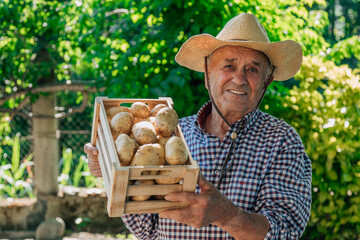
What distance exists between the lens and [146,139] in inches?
64.5

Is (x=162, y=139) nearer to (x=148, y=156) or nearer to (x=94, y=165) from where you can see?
(x=148, y=156)

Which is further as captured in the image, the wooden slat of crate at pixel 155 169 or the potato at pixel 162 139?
the potato at pixel 162 139

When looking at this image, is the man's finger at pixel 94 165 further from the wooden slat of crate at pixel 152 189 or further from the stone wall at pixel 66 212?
the stone wall at pixel 66 212

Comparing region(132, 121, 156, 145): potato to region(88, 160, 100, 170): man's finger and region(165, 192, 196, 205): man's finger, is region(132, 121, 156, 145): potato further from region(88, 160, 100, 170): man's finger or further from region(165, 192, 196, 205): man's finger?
region(88, 160, 100, 170): man's finger

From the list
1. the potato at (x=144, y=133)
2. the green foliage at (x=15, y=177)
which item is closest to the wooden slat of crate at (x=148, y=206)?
the potato at (x=144, y=133)

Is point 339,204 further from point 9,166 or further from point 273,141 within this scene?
point 9,166

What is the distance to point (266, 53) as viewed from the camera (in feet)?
7.07

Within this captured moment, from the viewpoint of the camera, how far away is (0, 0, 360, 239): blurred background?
328cm

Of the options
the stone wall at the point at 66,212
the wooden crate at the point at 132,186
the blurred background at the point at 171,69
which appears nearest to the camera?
the wooden crate at the point at 132,186

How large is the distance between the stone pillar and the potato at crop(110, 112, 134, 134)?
12.2 feet

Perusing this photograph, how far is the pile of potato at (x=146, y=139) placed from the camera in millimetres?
1570

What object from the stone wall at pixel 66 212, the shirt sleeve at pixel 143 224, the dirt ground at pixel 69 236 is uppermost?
the shirt sleeve at pixel 143 224

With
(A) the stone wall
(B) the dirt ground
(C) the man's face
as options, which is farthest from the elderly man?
(A) the stone wall

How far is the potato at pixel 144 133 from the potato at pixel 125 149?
1.6 inches
